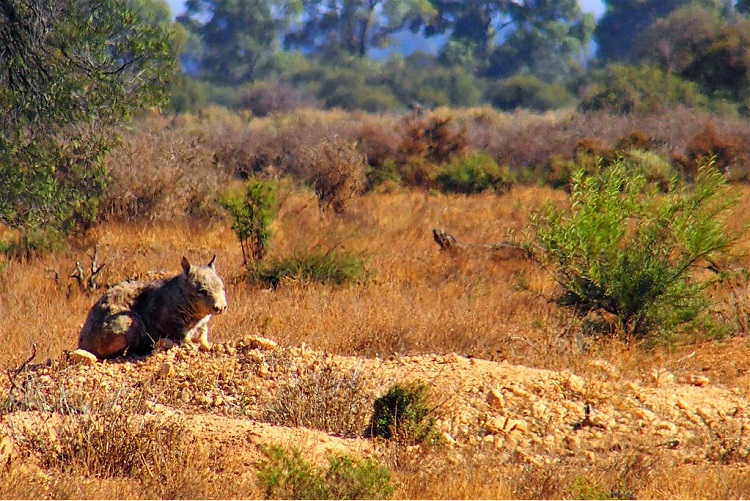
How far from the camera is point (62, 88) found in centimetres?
1187

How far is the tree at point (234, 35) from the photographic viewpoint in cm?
7094

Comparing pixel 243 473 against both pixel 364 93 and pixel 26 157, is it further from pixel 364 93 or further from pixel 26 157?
pixel 364 93

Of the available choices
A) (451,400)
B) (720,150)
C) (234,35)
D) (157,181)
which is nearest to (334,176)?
(157,181)

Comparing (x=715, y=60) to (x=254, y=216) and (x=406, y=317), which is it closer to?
(x=254, y=216)

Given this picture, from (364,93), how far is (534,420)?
53.2 meters

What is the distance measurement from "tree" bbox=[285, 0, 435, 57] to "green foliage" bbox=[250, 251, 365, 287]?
205 feet

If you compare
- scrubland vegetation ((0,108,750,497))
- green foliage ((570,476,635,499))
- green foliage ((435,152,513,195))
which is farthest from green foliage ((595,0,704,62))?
green foliage ((570,476,635,499))

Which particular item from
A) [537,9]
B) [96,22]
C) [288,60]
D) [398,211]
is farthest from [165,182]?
[537,9]

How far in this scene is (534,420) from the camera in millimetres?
6875

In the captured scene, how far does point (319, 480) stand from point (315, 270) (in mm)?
7759

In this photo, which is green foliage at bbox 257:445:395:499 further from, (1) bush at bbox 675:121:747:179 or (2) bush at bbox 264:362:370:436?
(1) bush at bbox 675:121:747:179

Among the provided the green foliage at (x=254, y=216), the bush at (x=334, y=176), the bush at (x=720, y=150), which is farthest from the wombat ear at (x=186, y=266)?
the bush at (x=720, y=150)

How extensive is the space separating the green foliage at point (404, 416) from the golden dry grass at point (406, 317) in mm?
339

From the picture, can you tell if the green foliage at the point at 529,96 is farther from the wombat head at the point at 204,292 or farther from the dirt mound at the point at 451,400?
the wombat head at the point at 204,292
